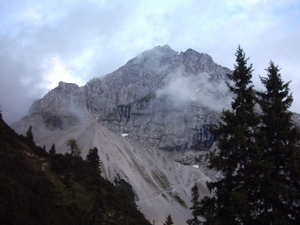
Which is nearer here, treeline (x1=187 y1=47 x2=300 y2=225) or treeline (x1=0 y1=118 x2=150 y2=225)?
treeline (x1=187 y1=47 x2=300 y2=225)

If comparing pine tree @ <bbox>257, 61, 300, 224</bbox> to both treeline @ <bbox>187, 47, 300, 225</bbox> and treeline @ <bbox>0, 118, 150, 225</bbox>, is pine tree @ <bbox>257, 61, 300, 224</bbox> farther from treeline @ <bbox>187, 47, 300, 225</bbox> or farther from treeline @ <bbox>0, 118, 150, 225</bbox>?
treeline @ <bbox>0, 118, 150, 225</bbox>

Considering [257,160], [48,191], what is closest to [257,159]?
[257,160]

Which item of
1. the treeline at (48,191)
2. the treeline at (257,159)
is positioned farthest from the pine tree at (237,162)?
the treeline at (48,191)

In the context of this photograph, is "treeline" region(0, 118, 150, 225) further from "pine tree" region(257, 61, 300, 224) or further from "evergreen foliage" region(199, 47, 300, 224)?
"pine tree" region(257, 61, 300, 224)

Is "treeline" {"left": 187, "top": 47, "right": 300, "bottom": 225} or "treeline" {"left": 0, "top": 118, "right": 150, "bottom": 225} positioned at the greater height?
"treeline" {"left": 0, "top": 118, "right": 150, "bottom": 225}

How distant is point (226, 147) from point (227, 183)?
68.9 inches

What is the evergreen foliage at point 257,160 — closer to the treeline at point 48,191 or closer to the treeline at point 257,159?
the treeline at point 257,159

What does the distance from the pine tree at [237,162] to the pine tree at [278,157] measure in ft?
1.80

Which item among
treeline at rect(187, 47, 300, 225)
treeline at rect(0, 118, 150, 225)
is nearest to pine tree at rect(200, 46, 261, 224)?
treeline at rect(187, 47, 300, 225)

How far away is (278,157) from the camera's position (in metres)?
16.7

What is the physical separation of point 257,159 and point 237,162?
49.4 inches

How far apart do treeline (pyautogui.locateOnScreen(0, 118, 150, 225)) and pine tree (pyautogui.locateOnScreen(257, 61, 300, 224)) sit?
18000 mm

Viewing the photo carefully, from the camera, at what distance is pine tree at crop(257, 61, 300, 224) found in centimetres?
1551

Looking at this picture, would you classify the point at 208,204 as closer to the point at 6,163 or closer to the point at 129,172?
the point at 6,163
